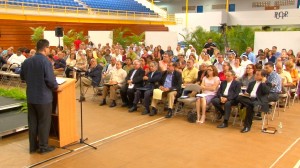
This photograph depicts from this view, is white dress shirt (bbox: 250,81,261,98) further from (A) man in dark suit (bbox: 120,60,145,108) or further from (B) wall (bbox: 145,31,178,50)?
(B) wall (bbox: 145,31,178,50)

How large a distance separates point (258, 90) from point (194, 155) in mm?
2063

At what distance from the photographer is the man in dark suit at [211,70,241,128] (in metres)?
5.75

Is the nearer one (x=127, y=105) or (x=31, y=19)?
(x=127, y=105)

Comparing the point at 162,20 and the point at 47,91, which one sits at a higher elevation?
the point at 162,20

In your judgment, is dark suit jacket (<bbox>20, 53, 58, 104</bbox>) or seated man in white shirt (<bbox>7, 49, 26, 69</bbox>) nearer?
dark suit jacket (<bbox>20, 53, 58, 104</bbox>)

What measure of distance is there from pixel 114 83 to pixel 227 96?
2751 mm

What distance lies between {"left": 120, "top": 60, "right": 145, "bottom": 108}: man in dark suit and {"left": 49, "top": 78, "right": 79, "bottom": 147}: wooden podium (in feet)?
8.19

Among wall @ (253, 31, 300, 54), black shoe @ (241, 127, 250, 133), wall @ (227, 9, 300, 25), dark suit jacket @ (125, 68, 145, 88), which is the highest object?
wall @ (227, 9, 300, 25)

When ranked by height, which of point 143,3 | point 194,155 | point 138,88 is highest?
point 143,3

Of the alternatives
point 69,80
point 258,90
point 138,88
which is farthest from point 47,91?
point 258,90

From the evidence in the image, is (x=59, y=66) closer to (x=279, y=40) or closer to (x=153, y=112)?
(x=153, y=112)

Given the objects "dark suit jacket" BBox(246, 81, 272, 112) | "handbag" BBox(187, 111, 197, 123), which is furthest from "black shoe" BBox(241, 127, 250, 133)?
"handbag" BBox(187, 111, 197, 123)

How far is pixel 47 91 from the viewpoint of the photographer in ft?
13.8

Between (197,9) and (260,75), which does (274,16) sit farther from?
(260,75)
